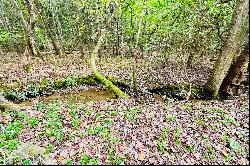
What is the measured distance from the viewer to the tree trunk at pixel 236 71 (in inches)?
453

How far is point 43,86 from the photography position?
13.5 metres

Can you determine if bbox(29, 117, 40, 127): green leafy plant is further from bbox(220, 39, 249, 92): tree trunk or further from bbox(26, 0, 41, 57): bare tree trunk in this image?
bbox(26, 0, 41, 57): bare tree trunk

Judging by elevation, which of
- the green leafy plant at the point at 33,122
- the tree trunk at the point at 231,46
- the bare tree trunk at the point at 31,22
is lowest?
the green leafy plant at the point at 33,122

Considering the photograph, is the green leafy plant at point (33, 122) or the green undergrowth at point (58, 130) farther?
the green leafy plant at point (33, 122)

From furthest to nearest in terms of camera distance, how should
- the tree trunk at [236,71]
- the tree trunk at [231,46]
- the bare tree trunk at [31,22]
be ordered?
the bare tree trunk at [31,22] → the tree trunk at [236,71] → the tree trunk at [231,46]

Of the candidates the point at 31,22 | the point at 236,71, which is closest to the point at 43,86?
the point at 31,22

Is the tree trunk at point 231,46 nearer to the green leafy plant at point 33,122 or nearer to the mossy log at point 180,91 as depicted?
the mossy log at point 180,91

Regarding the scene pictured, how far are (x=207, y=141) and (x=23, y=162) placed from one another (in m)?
4.35

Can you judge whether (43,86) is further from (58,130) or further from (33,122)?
(58,130)

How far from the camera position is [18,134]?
7844 millimetres

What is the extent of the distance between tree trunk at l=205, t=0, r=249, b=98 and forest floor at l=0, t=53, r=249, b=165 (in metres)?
1.14

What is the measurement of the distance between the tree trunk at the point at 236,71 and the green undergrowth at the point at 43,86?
4.81 metres

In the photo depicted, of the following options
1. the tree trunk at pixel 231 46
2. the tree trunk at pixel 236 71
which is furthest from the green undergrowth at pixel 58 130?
the tree trunk at pixel 236 71

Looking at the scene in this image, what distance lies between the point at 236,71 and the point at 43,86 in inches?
353
